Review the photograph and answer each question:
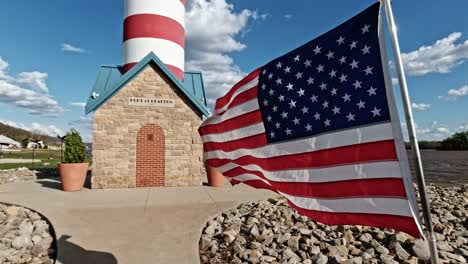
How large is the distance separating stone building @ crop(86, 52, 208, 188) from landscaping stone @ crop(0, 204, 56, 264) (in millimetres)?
3543

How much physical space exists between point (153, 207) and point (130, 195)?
1.96 meters

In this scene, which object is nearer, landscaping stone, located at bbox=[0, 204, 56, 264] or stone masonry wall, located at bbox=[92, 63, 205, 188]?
landscaping stone, located at bbox=[0, 204, 56, 264]

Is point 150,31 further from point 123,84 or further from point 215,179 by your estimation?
point 215,179

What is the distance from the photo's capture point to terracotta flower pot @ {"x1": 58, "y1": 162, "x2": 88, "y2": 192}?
32.0 feet

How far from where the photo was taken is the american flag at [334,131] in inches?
91.2

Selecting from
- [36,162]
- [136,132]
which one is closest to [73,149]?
[136,132]

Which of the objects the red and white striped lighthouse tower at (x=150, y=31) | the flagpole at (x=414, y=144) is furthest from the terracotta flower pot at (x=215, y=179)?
the flagpole at (x=414, y=144)

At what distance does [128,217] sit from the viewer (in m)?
6.67

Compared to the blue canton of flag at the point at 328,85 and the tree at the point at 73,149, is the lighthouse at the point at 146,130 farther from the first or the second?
the blue canton of flag at the point at 328,85

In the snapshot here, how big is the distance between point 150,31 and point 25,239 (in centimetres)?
1073

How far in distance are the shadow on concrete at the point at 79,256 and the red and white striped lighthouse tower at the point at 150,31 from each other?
10.2 metres

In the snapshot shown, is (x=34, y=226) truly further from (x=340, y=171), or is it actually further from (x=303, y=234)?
(x=340, y=171)

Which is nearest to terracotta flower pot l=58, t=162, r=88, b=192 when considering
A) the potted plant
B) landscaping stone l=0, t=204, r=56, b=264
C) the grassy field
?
the potted plant

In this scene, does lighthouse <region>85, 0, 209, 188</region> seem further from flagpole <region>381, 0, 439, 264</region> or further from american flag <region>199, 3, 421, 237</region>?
flagpole <region>381, 0, 439, 264</region>
